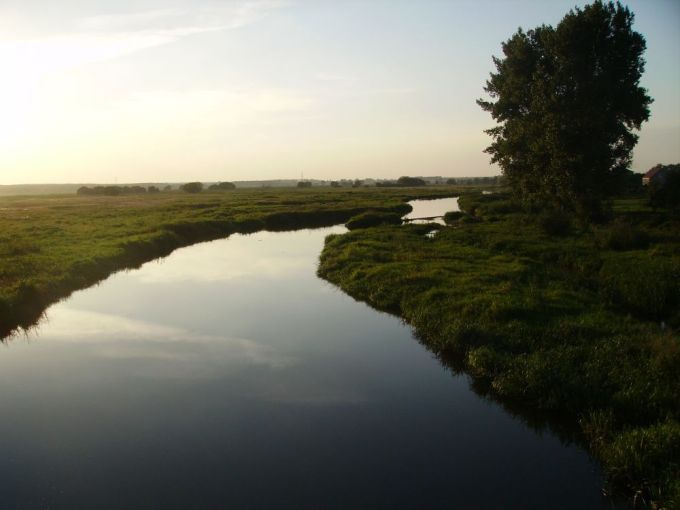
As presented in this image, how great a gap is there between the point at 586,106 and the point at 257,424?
34.9m

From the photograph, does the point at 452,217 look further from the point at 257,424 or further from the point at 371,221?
the point at 257,424

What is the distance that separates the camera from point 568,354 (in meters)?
14.2

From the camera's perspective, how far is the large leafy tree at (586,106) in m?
37.0

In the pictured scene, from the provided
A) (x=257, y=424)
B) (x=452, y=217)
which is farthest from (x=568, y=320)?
(x=452, y=217)

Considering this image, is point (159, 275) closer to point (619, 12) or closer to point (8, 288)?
point (8, 288)

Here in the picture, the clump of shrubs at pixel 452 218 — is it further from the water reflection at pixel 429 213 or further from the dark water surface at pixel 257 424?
the dark water surface at pixel 257 424

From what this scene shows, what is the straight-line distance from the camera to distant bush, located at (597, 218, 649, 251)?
1177 inches

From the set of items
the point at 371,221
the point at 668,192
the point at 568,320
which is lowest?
the point at 568,320

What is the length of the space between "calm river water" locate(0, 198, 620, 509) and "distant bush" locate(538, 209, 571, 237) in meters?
22.3

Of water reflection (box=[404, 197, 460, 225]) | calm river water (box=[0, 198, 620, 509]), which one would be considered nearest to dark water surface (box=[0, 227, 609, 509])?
calm river water (box=[0, 198, 620, 509])

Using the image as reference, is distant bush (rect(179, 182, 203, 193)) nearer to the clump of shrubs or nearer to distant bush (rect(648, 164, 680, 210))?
the clump of shrubs

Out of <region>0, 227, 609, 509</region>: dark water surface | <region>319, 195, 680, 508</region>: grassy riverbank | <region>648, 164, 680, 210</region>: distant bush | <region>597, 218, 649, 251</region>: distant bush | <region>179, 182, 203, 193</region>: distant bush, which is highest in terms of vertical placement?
<region>179, 182, 203, 193</region>: distant bush

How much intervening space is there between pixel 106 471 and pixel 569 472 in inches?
395

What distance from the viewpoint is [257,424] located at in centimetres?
1272
